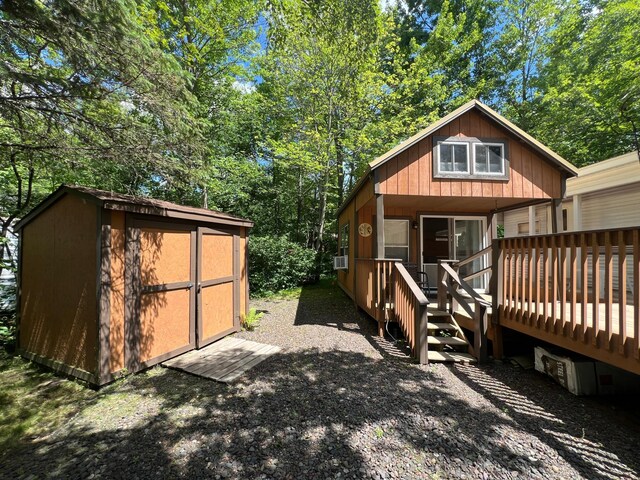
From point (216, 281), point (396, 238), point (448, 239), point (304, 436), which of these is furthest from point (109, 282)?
point (448, 239)

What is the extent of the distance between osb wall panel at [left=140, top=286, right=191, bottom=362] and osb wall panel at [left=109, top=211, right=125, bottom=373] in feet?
0.89

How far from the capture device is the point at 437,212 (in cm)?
772

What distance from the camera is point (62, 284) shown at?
3646 mm

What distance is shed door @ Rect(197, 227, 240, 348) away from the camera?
4625 millimetres

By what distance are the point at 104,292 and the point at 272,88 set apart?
43.1 feet

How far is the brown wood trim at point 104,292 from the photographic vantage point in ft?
10.6

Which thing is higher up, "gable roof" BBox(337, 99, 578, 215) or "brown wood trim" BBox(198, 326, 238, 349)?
"gable roof" BBox(337, 99, 578, 215)

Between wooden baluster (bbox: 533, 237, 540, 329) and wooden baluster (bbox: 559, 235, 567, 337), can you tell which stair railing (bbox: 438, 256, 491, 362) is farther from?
wooden baluster (bbox: 559, 235, 567, 337)

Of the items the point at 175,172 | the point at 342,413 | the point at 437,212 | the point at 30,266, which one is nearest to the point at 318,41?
the point at 437,212

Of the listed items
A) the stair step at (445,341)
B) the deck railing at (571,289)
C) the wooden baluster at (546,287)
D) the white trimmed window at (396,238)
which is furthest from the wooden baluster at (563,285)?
the white trimmed window at (396,238)

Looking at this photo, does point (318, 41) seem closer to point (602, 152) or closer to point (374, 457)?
point (602, 152)

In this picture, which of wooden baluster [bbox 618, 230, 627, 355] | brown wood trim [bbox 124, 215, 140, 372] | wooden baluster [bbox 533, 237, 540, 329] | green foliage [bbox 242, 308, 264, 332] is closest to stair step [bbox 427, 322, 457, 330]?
wooden baluster [bbox 533, 237, 540, 329]

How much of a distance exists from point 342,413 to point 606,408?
289 centimetres

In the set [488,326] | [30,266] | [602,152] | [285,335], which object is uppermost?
[602,152]
